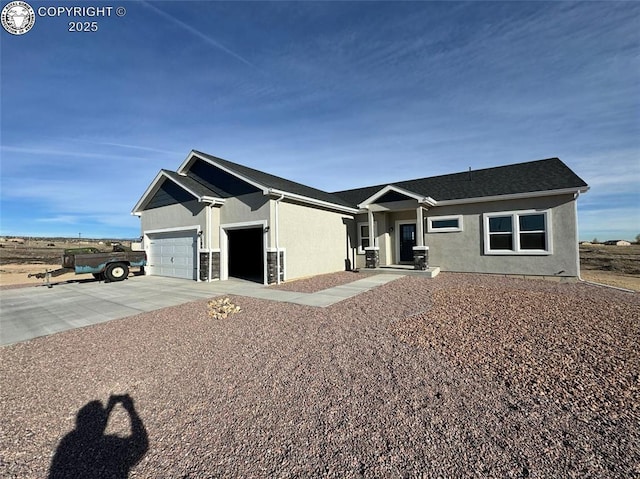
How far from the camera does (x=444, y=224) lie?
562 inches

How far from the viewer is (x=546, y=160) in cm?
1416

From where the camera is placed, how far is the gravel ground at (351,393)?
239 centimetres

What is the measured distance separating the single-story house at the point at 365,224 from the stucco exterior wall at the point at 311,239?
50 mm

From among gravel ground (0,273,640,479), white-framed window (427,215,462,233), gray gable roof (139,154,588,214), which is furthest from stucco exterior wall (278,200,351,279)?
gravel ground (0,273,640,479)

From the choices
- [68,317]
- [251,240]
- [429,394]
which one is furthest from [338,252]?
[429,394]

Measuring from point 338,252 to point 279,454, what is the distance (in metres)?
13.5

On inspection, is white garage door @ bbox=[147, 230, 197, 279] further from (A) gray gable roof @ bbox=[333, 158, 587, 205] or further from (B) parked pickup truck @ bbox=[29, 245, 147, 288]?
(A) gray gable roof @ bbox=[333, 158, 587, 205]

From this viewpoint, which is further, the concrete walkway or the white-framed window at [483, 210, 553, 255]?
the white-framed window at [483, 210, 553, 255]

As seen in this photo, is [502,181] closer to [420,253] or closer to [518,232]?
[518,232]

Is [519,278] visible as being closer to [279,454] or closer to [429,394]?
[429,394]

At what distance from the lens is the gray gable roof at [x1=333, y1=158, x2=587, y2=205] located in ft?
38.9

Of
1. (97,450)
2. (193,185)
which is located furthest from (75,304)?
(97,450)

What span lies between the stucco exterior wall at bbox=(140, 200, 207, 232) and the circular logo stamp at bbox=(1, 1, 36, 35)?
759 cm

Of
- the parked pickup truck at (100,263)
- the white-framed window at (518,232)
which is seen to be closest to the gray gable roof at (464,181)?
the white-framed window at (518,232)
